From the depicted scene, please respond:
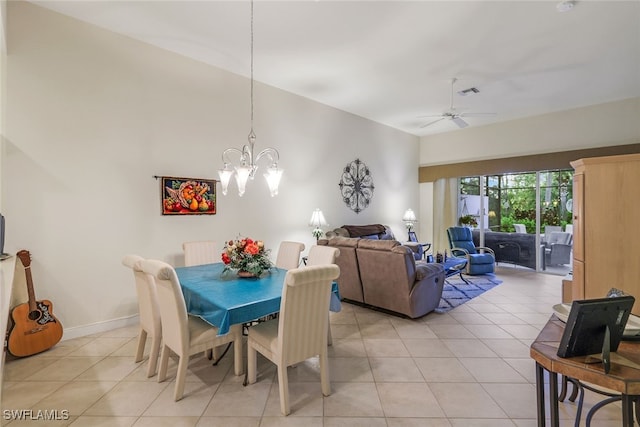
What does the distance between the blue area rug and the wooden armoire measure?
1599mm

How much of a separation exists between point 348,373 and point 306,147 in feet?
12.4

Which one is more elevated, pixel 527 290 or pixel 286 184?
pixel 286 184

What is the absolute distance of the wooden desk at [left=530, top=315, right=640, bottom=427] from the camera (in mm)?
A: 1112

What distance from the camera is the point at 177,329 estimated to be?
206 centimetres

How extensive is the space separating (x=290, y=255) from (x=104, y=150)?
2.32 metres

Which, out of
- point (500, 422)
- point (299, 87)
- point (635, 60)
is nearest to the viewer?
point (500, 422)

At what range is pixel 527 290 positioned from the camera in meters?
5.03

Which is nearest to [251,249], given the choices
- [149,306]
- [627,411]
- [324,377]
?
[149,306]

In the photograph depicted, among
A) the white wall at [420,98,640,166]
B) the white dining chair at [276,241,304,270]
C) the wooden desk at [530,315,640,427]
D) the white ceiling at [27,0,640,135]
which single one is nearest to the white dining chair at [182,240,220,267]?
the white dining chair at [276,241,304,270]

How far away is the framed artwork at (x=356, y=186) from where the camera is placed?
5.99 meters

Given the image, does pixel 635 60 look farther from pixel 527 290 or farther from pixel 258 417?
pixel 258 417

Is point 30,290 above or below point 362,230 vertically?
below

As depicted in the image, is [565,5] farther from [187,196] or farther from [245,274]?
[187,196]

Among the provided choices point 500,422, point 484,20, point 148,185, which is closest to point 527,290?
point 500,422
